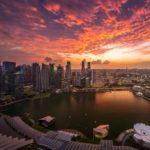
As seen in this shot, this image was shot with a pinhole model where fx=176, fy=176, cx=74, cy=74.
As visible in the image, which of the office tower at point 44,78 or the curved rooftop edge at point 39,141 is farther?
the office tower at point 44,78

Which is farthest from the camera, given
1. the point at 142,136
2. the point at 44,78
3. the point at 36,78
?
the point at 44,78

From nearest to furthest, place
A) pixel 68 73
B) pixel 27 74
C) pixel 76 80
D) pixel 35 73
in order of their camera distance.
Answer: pixel 35 73, pixel 27 74, pixel 76 80, pixel 68 73

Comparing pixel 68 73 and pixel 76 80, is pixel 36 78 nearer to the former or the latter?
pixel 68 73

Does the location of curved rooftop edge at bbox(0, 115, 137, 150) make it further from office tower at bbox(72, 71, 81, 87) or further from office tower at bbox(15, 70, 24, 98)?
office tower at bbox(72, 71, 81, 87)

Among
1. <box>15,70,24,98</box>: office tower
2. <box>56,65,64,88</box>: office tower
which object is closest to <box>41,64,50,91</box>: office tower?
<box>56,65,64,88</box>: office tower

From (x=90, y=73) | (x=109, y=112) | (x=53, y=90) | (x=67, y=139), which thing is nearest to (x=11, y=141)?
(x=67, y=139)

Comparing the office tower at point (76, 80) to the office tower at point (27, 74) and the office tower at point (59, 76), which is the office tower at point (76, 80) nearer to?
the office tower at point (59, 76)

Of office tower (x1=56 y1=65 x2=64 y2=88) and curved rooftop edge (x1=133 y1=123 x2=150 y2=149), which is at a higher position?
office tower (x1=56 y1=65 x2=64 y2=88)

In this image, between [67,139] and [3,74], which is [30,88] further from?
[67,139]

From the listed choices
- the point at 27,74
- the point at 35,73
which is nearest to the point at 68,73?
the point at 27,74

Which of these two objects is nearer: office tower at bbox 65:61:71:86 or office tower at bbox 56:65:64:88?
office tower at bbox 56:65:64:88

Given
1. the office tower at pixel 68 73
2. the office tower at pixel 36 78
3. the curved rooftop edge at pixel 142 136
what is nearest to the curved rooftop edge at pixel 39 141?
the curved rooftop edge at pixel 142 136
